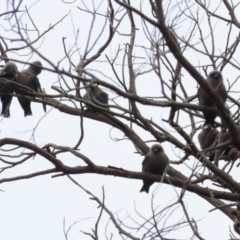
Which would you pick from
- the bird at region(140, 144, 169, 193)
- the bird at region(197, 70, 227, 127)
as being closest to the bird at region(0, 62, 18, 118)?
the bird at region(140, 144, 169, 193)

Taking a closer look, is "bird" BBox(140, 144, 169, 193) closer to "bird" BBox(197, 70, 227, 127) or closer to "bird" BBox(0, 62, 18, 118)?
"bird" BBox(197, 70, 227, 127)

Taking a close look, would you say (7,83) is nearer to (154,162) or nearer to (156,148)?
(156,148)

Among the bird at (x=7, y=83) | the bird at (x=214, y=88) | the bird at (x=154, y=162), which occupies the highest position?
the bird at (x=7, y=83)

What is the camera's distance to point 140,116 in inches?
224

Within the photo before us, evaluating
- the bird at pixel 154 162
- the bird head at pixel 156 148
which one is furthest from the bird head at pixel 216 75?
the bird head at pixel 156 148

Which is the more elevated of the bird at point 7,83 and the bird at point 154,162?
the bird at point 7,83

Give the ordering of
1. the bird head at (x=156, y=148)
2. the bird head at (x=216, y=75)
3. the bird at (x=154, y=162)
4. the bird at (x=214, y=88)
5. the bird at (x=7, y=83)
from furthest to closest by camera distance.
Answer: the bird at (x=7, y=83) < the bird head at (x=156, y=148) < the bird at (x=154, y=162) < the bird head at (x=216, y=75) < the bird at (x=214, y=88)

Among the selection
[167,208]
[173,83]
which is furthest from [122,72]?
[167,208]

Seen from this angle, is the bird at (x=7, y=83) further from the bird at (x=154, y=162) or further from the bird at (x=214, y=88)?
the bird at (x=214, y=88)

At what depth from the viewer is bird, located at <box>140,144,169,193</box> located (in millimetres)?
7734

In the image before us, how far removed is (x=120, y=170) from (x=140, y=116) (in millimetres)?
602

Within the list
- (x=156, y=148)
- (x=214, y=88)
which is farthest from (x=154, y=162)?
(x=214, y=88)

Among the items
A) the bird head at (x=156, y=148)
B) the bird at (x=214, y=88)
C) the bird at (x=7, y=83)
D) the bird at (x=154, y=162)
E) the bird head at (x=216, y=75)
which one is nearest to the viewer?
the bird at (x=214, y=88)

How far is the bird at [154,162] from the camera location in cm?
773
